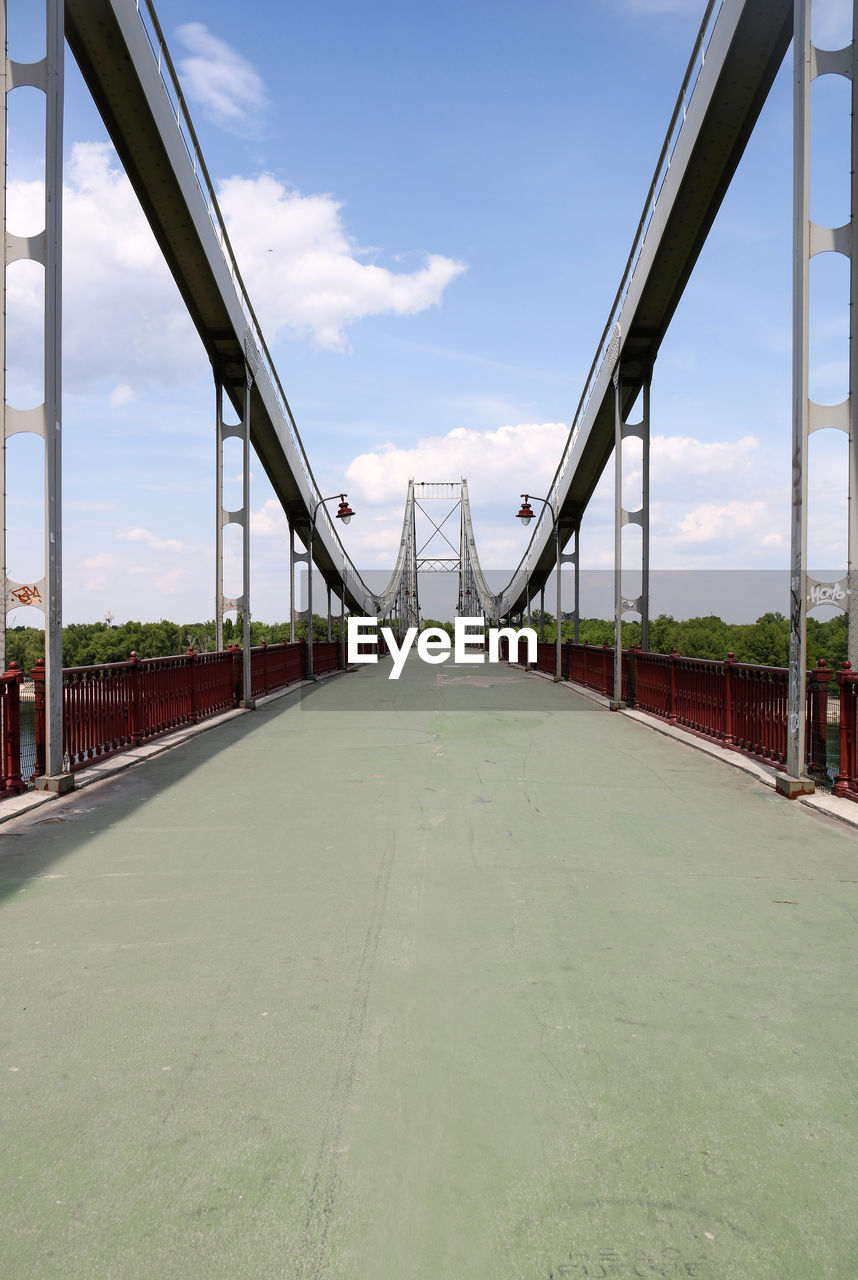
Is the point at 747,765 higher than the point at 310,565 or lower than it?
lower

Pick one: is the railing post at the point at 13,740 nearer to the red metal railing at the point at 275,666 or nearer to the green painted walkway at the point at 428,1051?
the green painted walkway at the point at 428,1051

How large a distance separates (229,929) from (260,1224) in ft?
6.56

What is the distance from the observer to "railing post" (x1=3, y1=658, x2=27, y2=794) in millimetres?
6796

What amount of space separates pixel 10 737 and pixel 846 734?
7.04 m

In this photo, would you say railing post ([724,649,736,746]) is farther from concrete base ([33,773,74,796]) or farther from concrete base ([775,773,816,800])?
concrete base ([33,773,74,796])

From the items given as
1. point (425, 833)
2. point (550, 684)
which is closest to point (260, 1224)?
point (425, 833)

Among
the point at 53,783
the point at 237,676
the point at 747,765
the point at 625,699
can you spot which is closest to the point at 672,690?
the point at 625,699

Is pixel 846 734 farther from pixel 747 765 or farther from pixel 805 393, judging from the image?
pixel 805 393

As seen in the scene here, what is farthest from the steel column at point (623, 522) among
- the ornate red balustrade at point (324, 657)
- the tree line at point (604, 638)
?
the tree line at point (604, 638)

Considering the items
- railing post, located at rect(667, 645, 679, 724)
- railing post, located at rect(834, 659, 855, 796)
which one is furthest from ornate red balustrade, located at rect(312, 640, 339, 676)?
railing post, located at rect(834, 659, 855, 796)

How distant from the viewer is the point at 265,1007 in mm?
3025

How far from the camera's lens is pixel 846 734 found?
21.7 ft

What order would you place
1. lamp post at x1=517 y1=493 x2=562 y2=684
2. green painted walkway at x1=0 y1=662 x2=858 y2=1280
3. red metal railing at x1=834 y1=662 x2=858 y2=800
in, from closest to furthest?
green painted walkway at x1=0 y1=662 x2=858 y2=1280 < red metal railing at x1=834 y1=662 x2=858 y2=800 < lamp post at x1=517 y1=493 x2=562 y2=684

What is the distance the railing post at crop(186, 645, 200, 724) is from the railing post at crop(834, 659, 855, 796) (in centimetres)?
860
